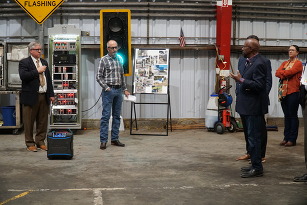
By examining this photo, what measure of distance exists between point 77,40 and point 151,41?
1.65 metres

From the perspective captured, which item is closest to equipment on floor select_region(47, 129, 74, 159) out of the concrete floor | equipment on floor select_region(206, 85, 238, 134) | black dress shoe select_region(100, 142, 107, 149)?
the concrete floor

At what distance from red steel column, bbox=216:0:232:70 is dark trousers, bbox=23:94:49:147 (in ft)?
12.4

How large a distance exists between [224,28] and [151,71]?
1.75 meters

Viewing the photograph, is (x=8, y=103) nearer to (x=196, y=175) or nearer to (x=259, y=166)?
(x=196, y=175)

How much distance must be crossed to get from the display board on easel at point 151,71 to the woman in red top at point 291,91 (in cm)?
222

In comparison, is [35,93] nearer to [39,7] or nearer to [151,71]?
[39,7]

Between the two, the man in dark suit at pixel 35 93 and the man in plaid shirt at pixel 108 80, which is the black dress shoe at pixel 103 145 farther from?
the man in dark suit at pixel 35 93

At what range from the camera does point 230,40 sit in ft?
29.5

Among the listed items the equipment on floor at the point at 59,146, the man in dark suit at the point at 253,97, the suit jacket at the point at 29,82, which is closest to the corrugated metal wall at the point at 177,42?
the suit jacket at the point at 29,82

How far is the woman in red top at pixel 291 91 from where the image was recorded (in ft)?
23.5

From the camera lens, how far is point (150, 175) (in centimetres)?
530

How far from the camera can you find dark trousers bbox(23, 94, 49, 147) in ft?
22.1

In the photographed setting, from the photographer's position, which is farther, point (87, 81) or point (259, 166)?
point (87, 81)

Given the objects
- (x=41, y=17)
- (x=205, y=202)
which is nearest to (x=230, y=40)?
(x=41, y=17)
